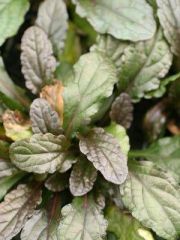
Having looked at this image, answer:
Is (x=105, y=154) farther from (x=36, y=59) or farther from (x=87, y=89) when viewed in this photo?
(x=36, y=59)

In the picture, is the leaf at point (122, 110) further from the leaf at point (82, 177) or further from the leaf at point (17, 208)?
the leaf at point (17, 208)

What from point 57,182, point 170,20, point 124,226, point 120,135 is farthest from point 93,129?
point 170,20

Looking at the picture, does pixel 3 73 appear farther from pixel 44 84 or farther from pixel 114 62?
pixel 114 62

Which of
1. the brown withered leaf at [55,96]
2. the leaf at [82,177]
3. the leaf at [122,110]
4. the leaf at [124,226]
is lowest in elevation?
the leaf at [124,226]

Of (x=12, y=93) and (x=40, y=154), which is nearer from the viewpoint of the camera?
(x=40, y=154)

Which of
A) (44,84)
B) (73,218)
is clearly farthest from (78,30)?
(73,218)

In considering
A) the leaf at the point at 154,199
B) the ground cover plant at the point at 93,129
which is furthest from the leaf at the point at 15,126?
the leaf at the point at 154,199

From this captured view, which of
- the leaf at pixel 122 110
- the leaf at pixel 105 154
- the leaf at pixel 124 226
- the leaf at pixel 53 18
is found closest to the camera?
the leaf at pixel 105 154
